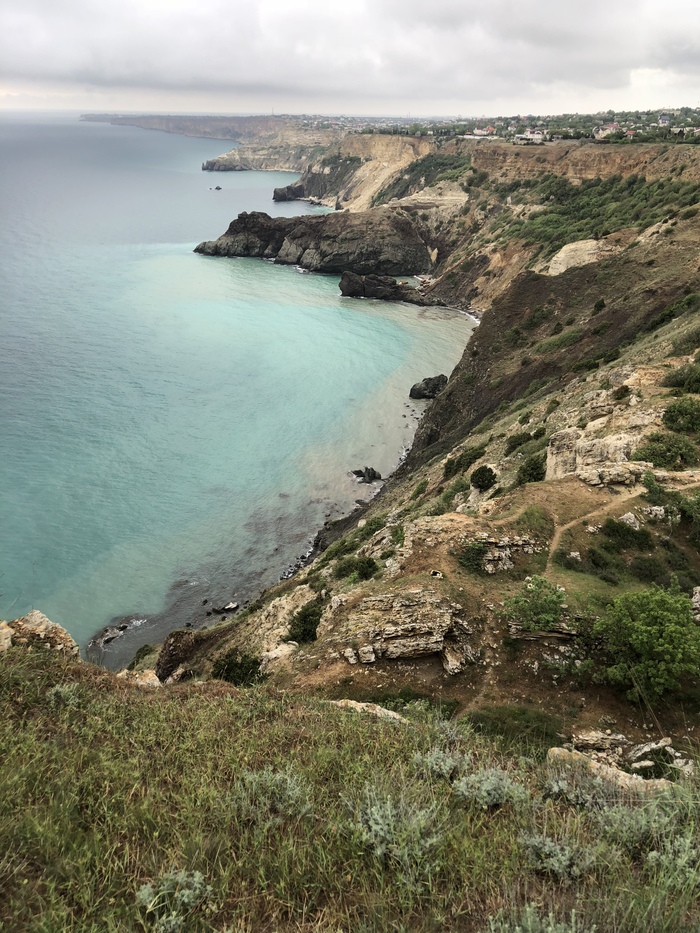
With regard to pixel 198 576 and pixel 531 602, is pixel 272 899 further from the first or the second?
pixel 198 576

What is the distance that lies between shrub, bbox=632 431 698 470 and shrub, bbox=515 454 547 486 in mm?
4560

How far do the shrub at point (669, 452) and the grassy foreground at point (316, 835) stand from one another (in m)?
17.1

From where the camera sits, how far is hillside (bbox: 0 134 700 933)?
5910 mm

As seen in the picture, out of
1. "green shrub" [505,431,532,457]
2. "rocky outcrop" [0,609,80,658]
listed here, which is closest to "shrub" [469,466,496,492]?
"green shrub" [505,431,532,457]

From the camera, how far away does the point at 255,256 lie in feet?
385

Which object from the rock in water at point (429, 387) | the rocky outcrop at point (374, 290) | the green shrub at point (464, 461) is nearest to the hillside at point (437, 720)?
the green shrub at point (464, 461)

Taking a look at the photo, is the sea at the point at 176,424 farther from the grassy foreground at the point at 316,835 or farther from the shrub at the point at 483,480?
the grassy foreground at the point at 316,835

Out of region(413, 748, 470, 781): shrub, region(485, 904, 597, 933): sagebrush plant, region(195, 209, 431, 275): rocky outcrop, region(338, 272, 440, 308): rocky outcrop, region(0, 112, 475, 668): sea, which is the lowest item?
region(0, 112, 475, 668): sea

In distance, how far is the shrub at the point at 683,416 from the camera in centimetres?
2338

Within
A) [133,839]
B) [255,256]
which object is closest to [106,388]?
[133,839]

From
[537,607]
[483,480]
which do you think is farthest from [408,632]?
[483,480]

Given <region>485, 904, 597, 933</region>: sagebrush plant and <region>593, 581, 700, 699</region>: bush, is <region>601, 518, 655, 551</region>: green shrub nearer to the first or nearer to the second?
<region>593, 581, 700, 699</region>: bush

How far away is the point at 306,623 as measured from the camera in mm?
20031

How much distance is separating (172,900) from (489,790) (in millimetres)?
4463
